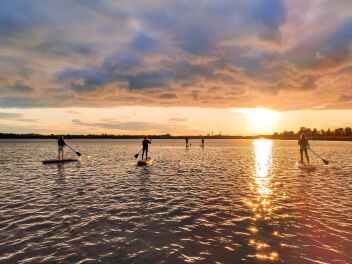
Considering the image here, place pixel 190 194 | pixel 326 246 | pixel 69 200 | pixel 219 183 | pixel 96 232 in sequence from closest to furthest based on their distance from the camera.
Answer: pixel 326 246 → pixel 96 232 → pixel 69 200 → pixel 190 194 → pixel 219 183

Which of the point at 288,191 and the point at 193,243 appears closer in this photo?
the point at 193,243

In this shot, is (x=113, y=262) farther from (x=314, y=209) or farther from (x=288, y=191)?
(x=288, y=191)

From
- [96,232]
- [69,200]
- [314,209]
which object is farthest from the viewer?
[69,200]

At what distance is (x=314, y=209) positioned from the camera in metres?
13.8

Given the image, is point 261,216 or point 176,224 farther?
point 261,216

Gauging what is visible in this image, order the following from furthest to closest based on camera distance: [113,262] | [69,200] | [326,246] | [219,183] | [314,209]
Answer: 1. [219,183]
2. [69,200]
3. [314,209]
4. [326,246]
5. [113,262]

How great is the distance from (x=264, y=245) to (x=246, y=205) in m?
5.43

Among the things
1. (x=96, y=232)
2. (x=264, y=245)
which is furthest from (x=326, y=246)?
(x=96, y=232)

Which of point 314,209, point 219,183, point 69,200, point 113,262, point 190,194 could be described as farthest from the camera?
point 219,183

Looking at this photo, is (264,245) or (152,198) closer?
(264,245)

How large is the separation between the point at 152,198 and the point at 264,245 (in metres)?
8.40

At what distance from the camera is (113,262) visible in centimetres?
803

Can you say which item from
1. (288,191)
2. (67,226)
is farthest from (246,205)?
(67,226)

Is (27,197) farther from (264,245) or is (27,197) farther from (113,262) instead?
(264,245)
